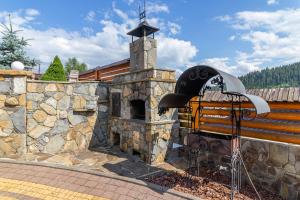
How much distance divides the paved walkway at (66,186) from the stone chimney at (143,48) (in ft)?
14.8

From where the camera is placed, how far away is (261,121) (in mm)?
5109

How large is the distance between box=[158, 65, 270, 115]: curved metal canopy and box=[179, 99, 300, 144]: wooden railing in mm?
627

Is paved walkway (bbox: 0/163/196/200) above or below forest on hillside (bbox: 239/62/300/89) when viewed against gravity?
below

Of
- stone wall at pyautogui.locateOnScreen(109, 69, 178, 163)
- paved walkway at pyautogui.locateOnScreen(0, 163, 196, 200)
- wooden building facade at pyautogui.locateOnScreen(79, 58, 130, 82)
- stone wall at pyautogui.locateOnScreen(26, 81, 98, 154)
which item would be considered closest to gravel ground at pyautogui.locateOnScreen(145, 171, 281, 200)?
paved walkway at pyautogui.locateOnScreen(0, 163, 196, 200)

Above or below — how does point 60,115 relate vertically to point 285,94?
below

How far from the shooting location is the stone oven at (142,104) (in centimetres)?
645

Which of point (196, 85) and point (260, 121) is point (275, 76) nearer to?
point (260, 121)

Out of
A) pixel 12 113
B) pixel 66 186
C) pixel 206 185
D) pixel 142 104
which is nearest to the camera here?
pixel 66 186

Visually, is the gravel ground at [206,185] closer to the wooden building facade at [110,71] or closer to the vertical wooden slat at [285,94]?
the vertical wooden slat at [285,94]

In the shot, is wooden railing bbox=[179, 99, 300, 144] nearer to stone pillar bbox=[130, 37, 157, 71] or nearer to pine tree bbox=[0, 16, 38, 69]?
stone pillar bbox=[130, 37, 157, 71]

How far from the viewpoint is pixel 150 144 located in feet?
20.9

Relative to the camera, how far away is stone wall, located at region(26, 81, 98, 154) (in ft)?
23.6

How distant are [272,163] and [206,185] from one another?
1.60 meters

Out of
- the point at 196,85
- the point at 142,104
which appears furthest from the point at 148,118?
the point at 196,85
